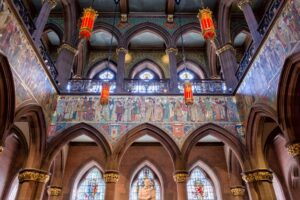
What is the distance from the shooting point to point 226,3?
1345cm

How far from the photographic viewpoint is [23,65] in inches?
350

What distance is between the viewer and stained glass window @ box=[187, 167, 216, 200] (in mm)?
13172

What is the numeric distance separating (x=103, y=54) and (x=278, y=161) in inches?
442

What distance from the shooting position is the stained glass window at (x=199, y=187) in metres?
13.2

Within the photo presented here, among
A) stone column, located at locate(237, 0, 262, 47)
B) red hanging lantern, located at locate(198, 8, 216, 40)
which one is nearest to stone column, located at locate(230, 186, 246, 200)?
stone column, located at locate(237, 0, 262, 47)

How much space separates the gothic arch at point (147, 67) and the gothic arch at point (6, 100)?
25.8 feet

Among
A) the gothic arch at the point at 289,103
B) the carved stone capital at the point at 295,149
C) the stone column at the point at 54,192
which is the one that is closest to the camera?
the gothic arch at the point at 289,103

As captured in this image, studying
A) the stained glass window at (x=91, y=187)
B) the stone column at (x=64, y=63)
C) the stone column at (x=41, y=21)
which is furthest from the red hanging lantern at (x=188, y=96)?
the stained glass window at (x=91, y=187)

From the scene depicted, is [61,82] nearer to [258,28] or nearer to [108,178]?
[108,178]

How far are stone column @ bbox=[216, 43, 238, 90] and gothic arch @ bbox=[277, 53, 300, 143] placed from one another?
13.4 feet

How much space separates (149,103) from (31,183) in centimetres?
559

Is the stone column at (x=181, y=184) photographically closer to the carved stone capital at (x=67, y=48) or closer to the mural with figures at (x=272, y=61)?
the mural with figures at (x=272, y=61)

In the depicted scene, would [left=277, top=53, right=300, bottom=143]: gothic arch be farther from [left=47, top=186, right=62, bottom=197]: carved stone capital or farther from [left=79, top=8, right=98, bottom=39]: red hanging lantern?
[left=47, top=186, right=62, bottom=197]: carved stone capital

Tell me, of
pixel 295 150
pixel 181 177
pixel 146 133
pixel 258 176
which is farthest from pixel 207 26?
pixel 258 176
